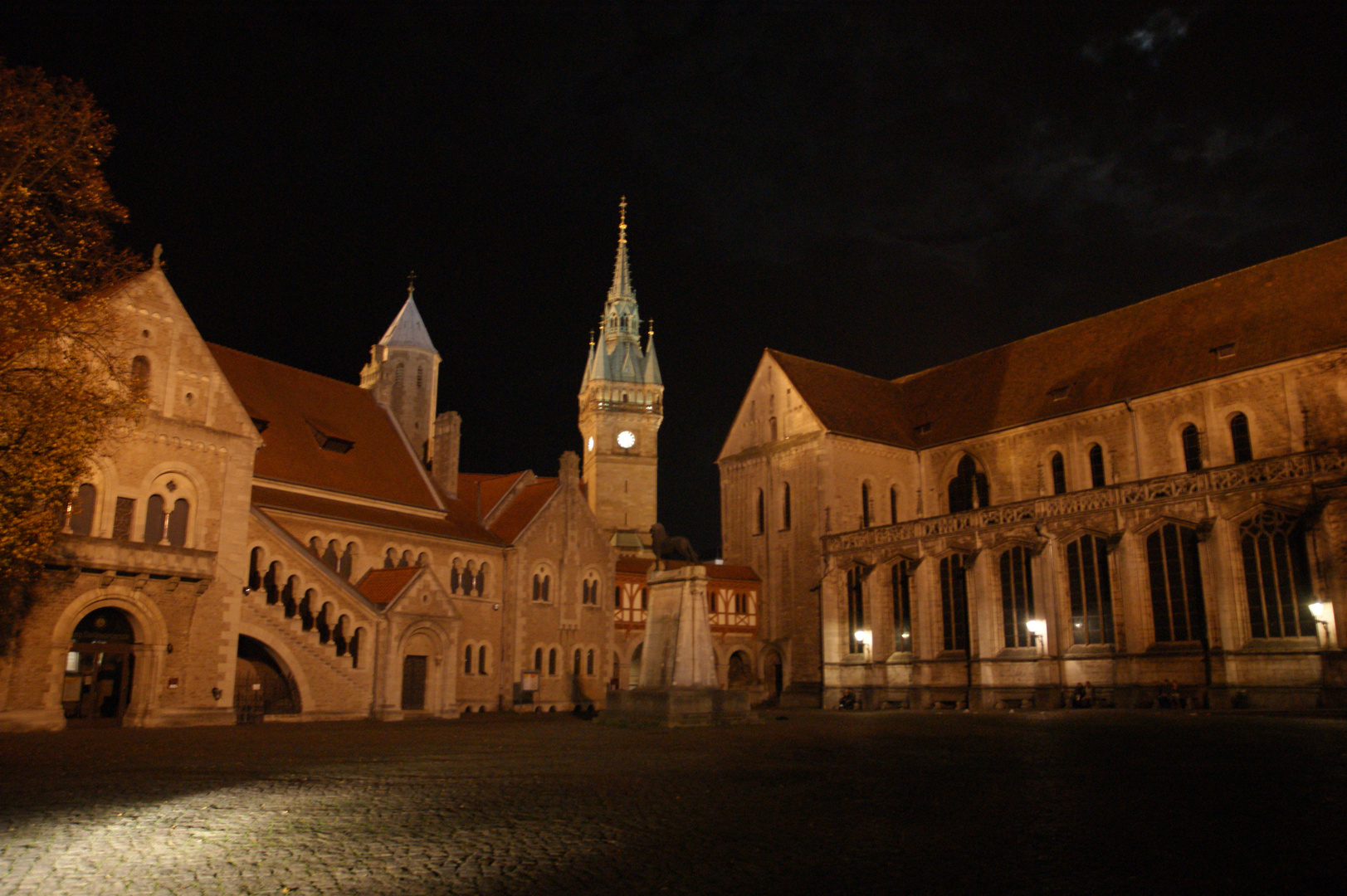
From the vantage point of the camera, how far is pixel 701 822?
10594mm

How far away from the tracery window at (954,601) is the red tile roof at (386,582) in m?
22.5

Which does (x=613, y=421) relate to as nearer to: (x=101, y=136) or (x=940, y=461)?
(x=940, y=461)

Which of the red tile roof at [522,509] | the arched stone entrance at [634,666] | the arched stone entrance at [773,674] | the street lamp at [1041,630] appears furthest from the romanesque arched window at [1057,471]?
A: the red tile roof at [522,509]

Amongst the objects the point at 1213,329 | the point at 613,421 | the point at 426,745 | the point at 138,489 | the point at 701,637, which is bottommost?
the point at 426,745

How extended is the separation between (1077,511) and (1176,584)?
14.7 ft

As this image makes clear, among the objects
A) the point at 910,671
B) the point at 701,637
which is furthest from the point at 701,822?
the point at 910,671

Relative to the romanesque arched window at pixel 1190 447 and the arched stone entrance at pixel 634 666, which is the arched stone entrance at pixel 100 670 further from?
the romanesque arched window at pixel 1190 447

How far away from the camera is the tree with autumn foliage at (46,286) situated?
55.0ft

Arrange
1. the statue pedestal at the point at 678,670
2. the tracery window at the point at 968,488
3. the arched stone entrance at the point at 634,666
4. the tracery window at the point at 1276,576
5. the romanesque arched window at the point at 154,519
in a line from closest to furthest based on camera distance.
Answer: the statue pedestal at the point at 678,670 < the romanesque arched window at the point at 154,519 < the tracery window at the point at 1276,576 < the tracery window at the point at 968,488 < the arched stone entrance at the point at 634,666

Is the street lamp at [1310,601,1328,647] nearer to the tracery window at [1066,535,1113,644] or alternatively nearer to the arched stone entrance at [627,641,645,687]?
the tracery window at [1066,535,1113,644]

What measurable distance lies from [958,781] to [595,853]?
22.4ft

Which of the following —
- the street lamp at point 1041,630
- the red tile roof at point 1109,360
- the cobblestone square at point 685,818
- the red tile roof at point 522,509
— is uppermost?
the red tile roof at point 1109,360

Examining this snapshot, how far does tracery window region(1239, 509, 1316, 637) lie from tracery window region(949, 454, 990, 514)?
53.4 ft

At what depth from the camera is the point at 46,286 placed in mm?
17328
